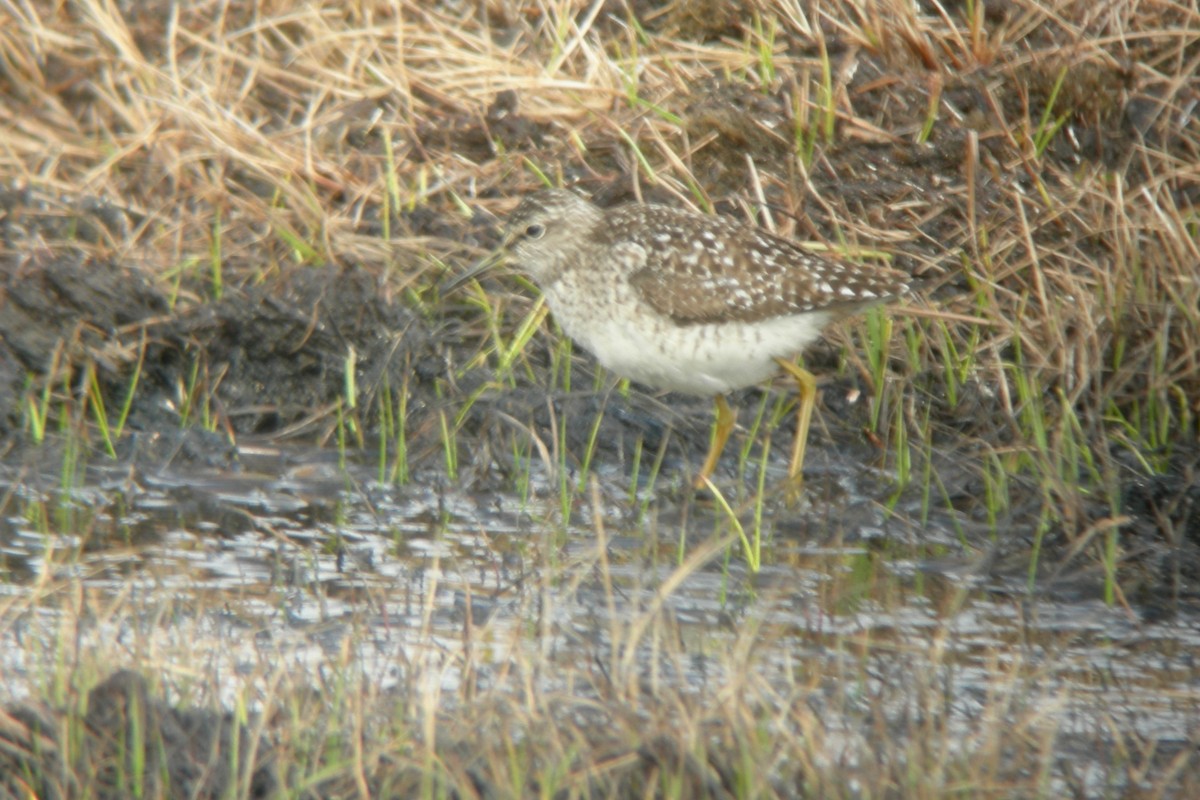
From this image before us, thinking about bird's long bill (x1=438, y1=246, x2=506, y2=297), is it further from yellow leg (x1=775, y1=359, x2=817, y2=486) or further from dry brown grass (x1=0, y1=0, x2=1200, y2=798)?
yellow leg (x1=775, y1=359, x2=817, y2=486)

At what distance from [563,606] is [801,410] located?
1.77m

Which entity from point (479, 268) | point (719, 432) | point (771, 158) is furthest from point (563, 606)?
point (771, 158)

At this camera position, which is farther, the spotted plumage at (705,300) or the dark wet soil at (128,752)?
the spotted plumage at (705,300)

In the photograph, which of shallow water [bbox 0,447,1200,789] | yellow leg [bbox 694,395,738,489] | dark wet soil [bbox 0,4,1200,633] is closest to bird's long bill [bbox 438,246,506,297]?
dark wet soil [bbox 0,4,1200,633]

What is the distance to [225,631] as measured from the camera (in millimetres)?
4402

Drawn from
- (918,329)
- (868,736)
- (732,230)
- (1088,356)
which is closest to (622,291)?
(732,230)

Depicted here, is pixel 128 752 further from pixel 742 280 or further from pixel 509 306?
pixel 509 306

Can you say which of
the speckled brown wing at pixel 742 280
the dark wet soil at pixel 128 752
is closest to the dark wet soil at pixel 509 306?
the speckled brown wing at pixel 742 280

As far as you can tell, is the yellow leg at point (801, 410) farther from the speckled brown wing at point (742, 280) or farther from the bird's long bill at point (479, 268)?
the bird's long bill at point (479, 268)

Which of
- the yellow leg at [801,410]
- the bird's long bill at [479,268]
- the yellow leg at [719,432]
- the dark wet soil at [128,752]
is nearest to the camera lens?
the dark wet soil at [128,752]

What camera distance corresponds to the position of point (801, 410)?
6.11 m

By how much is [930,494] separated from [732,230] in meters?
1.12

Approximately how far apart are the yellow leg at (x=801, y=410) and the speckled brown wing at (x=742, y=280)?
0.27m

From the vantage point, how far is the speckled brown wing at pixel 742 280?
571 centimetres
